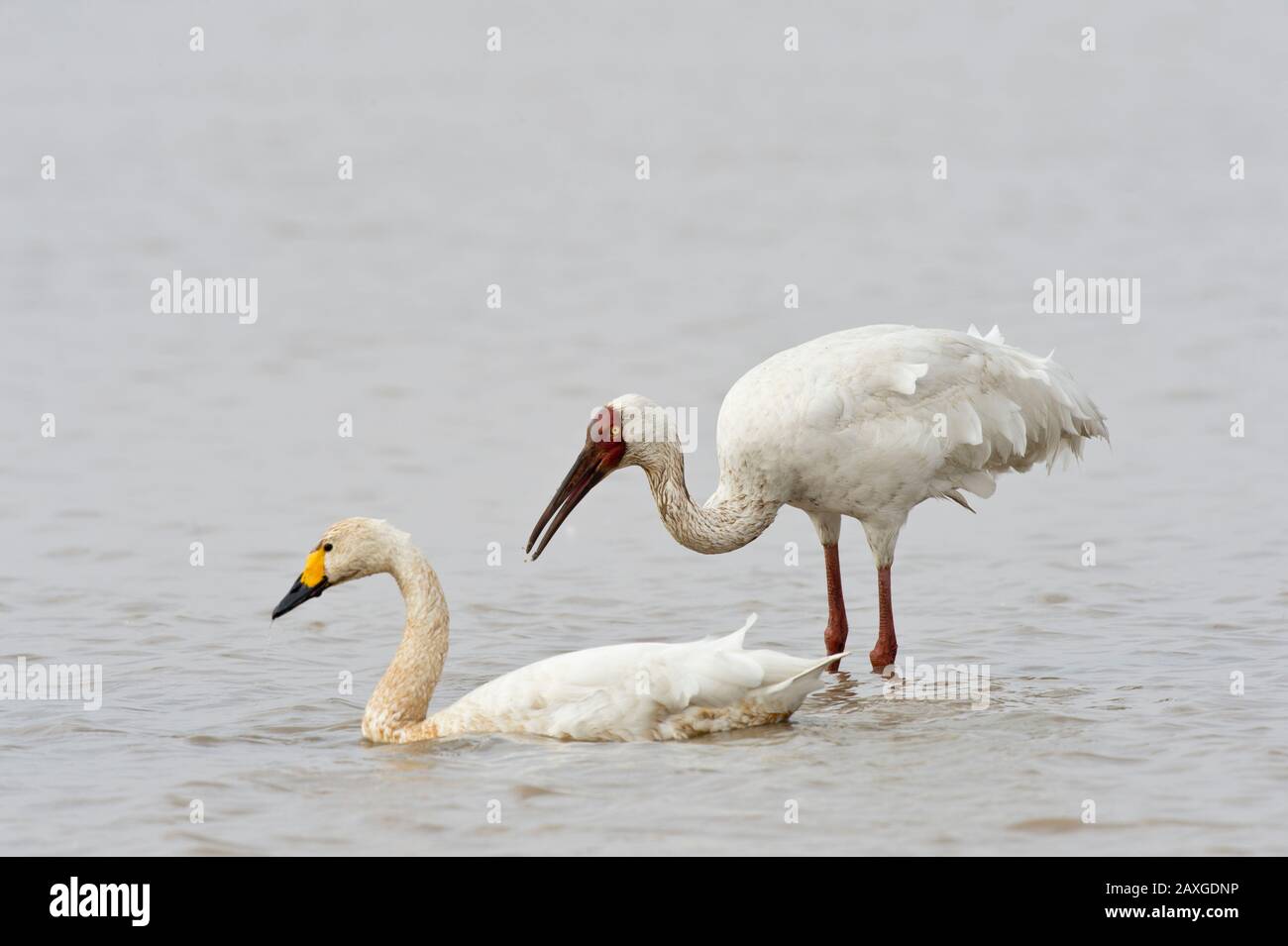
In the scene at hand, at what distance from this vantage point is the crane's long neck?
966 cm

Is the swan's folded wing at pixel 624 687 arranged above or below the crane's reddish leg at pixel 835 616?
below

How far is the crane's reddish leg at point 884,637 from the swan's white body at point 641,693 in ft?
5.65

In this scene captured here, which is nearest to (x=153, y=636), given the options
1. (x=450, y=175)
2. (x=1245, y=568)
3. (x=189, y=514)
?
(x=189, y=514)

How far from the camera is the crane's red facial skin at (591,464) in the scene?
9555 mm

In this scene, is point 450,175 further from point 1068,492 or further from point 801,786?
point 801,786

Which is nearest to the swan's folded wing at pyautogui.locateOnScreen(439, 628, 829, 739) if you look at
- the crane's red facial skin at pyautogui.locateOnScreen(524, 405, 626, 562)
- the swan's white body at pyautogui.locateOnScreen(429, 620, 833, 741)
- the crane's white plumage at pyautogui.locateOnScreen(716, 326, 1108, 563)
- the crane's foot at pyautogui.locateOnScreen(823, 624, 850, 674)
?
the swan's white body at pyautogui.locateOnScreen(429, 620, 833, 741)

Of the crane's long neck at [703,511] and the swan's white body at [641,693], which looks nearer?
the swan's white body at [641,693]

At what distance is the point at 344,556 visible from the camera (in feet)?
28.1

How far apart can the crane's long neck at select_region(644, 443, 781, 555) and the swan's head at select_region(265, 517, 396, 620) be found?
150 cm

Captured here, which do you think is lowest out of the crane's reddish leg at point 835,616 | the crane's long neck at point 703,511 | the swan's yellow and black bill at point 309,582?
the crane's reddish leg at point 835,616

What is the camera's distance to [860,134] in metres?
22.2

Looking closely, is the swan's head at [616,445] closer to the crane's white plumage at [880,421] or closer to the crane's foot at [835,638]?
the crane's white plumage at [880,421]

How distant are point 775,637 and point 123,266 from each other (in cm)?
988

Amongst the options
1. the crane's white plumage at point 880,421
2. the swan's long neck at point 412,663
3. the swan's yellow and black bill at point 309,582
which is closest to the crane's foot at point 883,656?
the crane's white plumage at point 880,421
